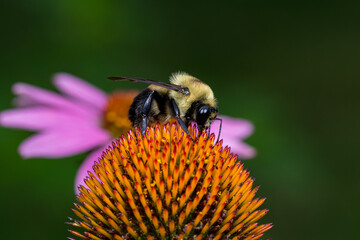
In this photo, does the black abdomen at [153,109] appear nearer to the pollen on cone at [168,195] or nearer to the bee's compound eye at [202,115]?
the bee's compound eye at [202,115]

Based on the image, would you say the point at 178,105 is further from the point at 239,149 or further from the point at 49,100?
the point at 49,100

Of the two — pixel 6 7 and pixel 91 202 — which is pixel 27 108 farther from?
pixel 6 7

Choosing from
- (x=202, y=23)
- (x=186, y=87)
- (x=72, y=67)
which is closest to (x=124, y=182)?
(x=186, y=87)

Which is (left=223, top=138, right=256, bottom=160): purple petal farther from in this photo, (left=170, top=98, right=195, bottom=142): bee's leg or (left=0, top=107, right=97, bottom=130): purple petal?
(left=0, top=107, right=97, bottom=130): purple petal

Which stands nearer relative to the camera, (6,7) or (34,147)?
(34,147)

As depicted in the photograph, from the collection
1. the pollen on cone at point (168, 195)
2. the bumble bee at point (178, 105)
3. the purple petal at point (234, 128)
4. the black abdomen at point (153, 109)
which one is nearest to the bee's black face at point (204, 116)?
the bumble bee at point (178, 105)

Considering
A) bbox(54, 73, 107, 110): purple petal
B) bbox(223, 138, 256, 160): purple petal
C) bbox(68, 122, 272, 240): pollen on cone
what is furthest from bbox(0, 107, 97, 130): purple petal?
bbox(68, 122, 272, 240): pollen on cone

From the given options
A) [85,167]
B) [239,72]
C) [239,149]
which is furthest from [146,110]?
[239,72]
